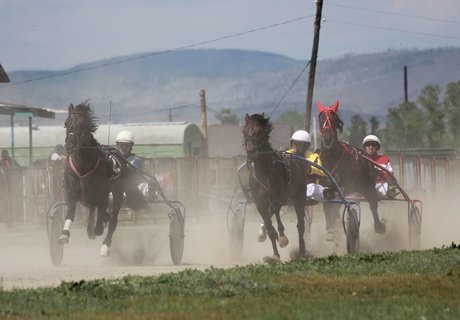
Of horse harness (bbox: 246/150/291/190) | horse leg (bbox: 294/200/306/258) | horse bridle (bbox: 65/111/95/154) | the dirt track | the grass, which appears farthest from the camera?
horse leg (bbox: 294/200/306/258)

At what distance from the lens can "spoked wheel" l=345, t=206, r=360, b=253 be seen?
776 inches

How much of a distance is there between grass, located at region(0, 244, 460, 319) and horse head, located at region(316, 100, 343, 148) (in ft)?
15.3

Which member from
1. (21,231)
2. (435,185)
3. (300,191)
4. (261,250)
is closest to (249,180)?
(300,191)

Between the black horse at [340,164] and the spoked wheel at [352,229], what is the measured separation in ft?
4.05

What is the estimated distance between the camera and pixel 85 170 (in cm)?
1909

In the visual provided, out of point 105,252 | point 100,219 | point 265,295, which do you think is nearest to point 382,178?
point 100,219

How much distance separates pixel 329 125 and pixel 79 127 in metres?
3.81

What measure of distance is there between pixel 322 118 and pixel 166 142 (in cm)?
3170

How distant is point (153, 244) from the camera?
23.8m

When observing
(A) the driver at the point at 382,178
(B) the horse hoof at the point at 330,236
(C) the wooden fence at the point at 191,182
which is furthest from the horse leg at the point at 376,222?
(C) the wooden fence at the point at 191,182

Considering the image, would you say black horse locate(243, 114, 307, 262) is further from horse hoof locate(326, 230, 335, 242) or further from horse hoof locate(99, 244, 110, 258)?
horse hoof locate(99, 244, 110, 258)

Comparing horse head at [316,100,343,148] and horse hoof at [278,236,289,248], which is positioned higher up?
horse head at [316,100,343,148]

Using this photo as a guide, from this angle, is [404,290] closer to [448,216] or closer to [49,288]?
[49,288]

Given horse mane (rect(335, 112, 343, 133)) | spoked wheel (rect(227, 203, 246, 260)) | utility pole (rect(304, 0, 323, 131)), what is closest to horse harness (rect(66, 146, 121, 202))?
spoked wheel (rect(227, 203, 246, 260))
